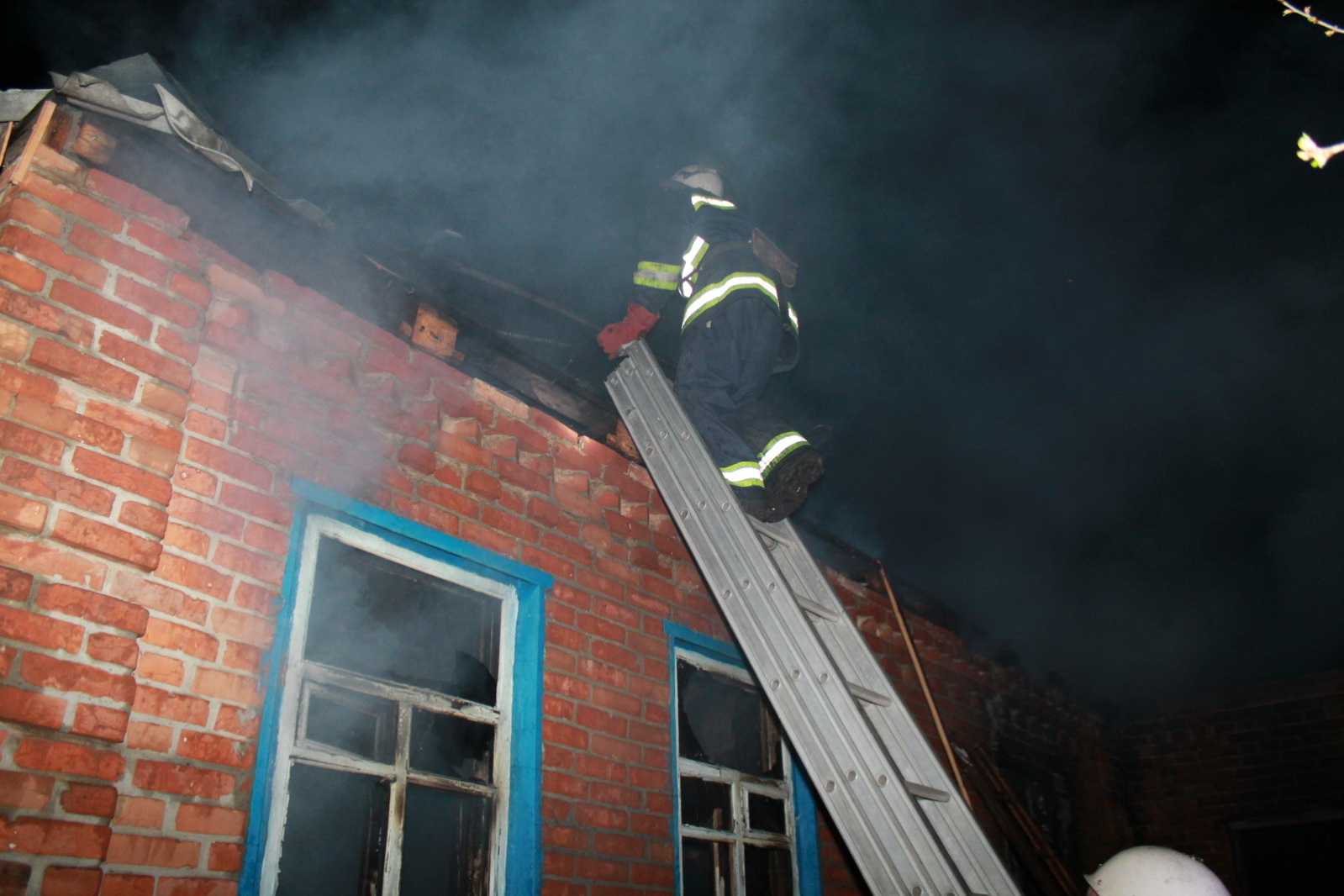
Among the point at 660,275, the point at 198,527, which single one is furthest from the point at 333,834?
the point at 660,275

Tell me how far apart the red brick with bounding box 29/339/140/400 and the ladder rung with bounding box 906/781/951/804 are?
2.44m


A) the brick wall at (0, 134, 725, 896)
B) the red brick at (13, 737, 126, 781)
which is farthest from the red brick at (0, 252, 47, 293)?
the red brick at (13, 737, 126, 781)

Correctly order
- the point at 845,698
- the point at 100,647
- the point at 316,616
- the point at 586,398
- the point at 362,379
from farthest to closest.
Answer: the point at 586,398 < the point at 362,379 < the point at 316,616 < the point at 845,698 < the point at 100,647

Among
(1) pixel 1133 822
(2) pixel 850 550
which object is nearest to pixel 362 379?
(2) pixel 850 550

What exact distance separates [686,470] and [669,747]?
1.29 meters

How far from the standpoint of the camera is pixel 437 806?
9.67 feet

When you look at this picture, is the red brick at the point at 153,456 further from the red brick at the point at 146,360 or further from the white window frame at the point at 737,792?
the white window frame at the point at 737,792

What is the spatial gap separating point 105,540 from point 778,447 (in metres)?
2.10

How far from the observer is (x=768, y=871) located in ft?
13.5

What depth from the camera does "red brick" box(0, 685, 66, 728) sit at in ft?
6.34

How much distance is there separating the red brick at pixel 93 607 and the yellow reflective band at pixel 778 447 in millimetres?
1997

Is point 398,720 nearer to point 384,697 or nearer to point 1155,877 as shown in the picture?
point 384,697

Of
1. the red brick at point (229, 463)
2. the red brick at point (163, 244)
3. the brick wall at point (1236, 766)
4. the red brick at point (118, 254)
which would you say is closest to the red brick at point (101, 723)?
the red brick at point (229, 463)

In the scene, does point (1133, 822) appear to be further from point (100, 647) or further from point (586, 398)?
point (100, 647)
